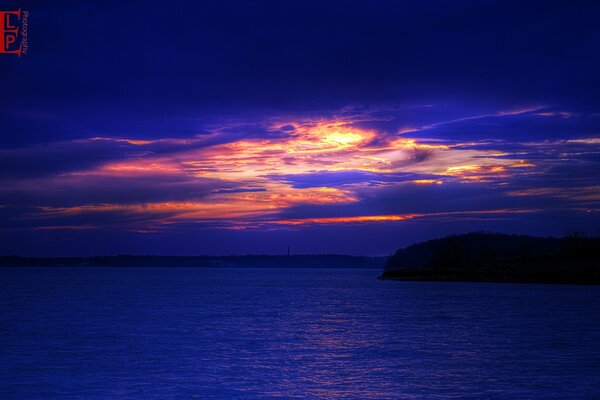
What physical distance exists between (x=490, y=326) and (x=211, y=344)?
21.1m

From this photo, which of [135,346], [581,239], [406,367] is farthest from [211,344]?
[581,239]

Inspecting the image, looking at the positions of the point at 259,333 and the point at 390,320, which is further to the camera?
the point at 390,320

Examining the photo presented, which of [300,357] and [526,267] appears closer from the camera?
[300,357]

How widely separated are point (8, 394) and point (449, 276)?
422ft

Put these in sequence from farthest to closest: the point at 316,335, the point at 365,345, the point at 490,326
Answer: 1. the point at 490,326
2. the point at 316,335
3. the point at 365,345

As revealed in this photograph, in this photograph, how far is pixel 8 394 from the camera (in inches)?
824

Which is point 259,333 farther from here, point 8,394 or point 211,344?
point 8,394

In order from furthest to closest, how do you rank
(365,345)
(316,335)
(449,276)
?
1. (449,276)
2. (316,335)
3. (365,345)

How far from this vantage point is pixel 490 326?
43.4m

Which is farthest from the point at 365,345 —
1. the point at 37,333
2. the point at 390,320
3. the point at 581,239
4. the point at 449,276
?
the point at 581,239

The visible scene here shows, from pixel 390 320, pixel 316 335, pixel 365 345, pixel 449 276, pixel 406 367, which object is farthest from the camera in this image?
pixel 449 276

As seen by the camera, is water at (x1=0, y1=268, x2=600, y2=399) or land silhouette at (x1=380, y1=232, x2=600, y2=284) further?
land silhouette at (x1=380, y1=232, x2=600, y2=284)

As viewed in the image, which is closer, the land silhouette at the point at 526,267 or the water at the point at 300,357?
the water at the point at 300,357

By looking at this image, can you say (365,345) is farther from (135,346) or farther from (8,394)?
(8,394)
